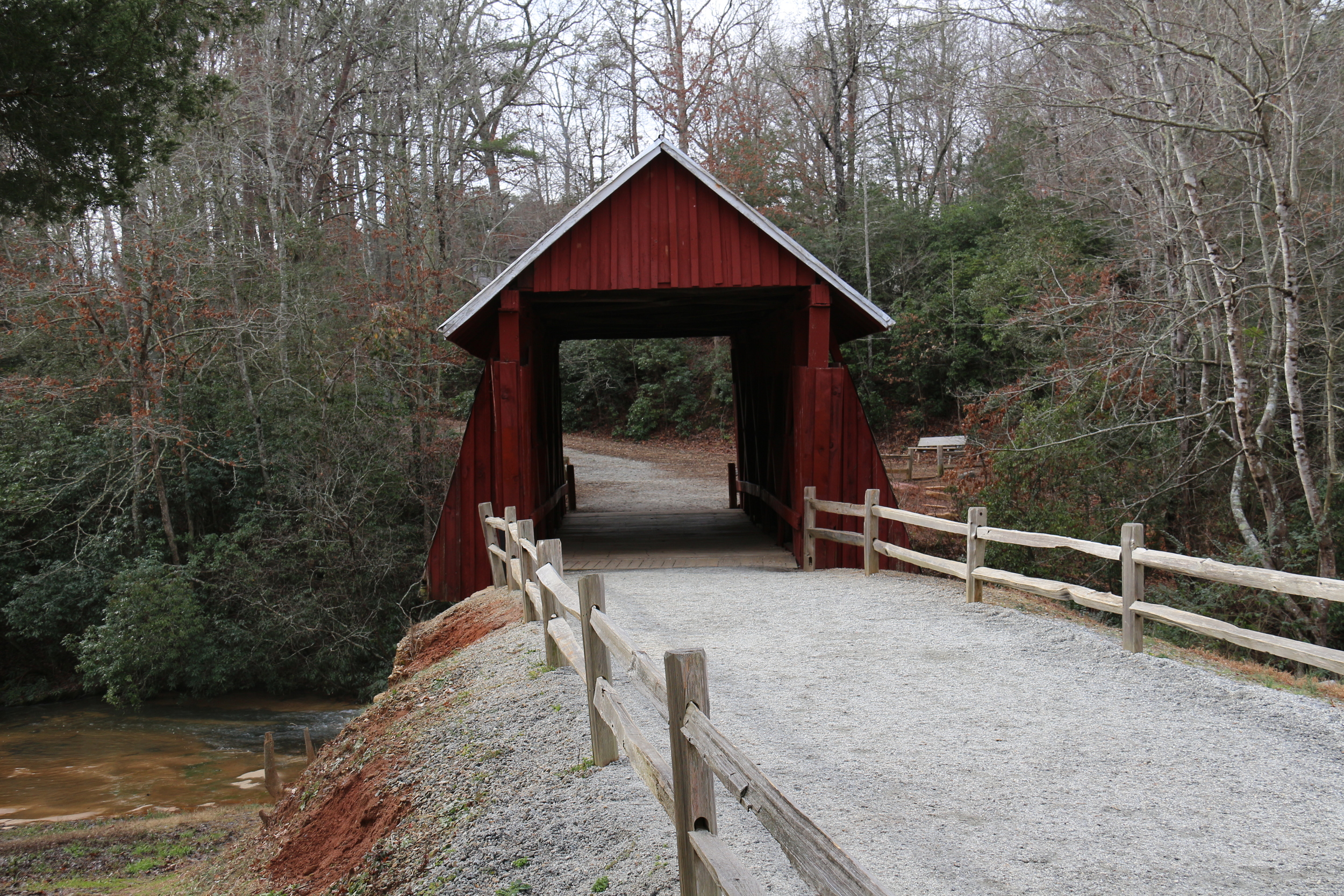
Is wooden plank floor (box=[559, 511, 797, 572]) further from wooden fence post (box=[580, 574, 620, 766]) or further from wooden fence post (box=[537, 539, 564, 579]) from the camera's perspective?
wooden fence post (box=[580, 574, 620, 766])

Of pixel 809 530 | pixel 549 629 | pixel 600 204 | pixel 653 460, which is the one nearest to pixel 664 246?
pixel 600 204

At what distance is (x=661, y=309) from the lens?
13250 millimetres

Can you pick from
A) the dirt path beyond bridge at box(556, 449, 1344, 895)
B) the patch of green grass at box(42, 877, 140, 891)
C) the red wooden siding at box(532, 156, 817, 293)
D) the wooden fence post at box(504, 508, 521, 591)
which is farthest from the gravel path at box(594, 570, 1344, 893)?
the patch of green grass at box(42, 877, 140, 891)

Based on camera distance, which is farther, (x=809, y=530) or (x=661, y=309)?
(x=661, y=309)

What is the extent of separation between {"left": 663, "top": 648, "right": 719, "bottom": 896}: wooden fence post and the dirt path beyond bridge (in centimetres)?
43

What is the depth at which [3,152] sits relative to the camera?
1123cm

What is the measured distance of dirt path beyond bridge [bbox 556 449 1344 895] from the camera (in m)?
3.51

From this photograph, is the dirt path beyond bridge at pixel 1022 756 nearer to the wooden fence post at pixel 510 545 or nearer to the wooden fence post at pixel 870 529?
the wooden fence post at pixel 870 529

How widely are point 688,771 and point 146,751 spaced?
14804mm

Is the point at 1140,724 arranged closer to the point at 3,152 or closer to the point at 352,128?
the point at 3,152

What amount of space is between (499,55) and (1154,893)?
27.6m

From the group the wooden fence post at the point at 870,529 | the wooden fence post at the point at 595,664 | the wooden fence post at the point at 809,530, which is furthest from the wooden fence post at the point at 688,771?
the wooden fence post at the point at 809,530

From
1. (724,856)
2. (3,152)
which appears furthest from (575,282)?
(724,856)

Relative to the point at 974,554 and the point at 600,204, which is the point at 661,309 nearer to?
the point at 600,204
